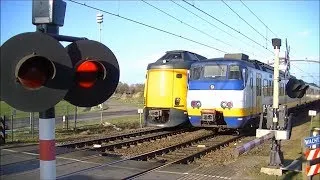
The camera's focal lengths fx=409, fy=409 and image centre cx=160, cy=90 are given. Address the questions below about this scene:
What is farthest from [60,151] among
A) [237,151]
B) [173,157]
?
[237,151]

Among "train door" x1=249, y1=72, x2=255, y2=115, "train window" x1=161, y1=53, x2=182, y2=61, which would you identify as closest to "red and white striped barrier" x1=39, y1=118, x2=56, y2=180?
"train door" x1=249, y1=72, x2=255, y2=115

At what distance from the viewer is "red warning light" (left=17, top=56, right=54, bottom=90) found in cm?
253

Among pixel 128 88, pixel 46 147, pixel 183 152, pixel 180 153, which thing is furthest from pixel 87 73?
pixel 128 88

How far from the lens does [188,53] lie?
2103 centimetres

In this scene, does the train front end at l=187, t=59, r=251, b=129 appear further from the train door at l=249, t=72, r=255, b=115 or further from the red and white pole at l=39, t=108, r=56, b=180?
the red and white pole at l=39, t=108, r=56, b=180

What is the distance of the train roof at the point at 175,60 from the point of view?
1945cm

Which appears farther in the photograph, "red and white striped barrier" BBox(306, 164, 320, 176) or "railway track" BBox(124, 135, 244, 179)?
"railway track" BBox(124, 135, 244, 179)

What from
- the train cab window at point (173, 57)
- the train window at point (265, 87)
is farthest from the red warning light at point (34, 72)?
the train window at point (265, 87)

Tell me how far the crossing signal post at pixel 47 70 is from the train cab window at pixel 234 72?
14781mm

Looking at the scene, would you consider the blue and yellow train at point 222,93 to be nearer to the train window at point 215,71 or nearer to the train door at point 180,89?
the train window at point 215,71

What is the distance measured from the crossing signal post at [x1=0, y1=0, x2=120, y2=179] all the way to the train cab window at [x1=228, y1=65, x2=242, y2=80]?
14.8 metres

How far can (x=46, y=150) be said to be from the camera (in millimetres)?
2838

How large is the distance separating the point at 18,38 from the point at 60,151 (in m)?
10.5

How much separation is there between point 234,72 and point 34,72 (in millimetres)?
15408
